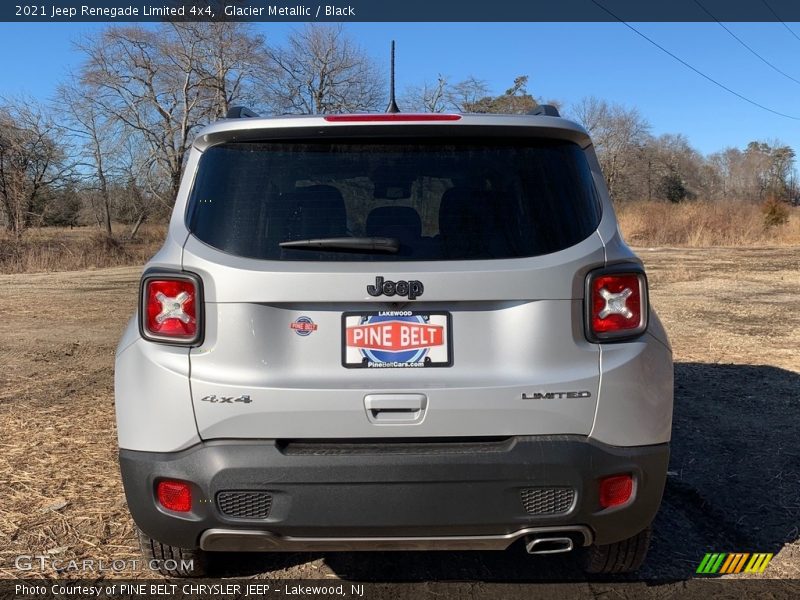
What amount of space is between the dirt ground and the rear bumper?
772 millimetres

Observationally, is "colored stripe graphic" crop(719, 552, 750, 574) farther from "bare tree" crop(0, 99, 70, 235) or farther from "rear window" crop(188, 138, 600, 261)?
"bare tree" crop(0, 99, 70, 235)

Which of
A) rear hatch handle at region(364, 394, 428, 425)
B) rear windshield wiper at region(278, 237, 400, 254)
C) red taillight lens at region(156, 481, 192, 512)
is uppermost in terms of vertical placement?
rear windshield wiper at region(278, 237, 400, 254)

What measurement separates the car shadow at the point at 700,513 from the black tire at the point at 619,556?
0.40ft

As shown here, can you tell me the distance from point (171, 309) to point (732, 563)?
2.70 meters

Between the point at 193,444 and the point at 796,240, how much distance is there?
36544 mm

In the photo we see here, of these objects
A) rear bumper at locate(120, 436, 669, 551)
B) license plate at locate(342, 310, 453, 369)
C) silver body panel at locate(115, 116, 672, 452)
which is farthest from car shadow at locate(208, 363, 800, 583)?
license plate at locate(342, 310, 453, 369)

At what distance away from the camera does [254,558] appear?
130 inches

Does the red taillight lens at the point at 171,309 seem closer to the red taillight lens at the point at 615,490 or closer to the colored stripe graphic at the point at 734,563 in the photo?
the red taillight lens at the point at 615,490

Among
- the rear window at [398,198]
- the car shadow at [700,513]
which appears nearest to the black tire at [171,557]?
the car shadow at [700,513]

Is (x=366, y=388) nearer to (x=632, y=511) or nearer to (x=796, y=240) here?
(x=632, y=511)

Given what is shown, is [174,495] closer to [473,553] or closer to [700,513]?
[473,553]

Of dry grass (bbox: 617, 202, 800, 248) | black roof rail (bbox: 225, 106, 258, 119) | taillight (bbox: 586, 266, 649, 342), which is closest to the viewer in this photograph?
taillight (bbox: 586, 266, 649, 342)

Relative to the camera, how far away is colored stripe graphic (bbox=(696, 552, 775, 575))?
10.5ft

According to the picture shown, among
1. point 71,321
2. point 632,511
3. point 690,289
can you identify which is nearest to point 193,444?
point 632,511
